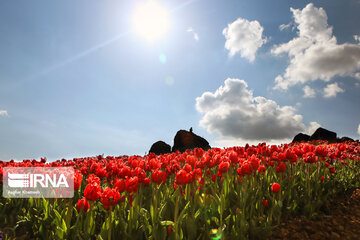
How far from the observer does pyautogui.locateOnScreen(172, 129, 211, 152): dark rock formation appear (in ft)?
104

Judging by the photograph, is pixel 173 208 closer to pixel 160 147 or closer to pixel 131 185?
pixel 131 185

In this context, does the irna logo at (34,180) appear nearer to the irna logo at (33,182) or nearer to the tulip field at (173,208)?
the irna logo at (33,182)

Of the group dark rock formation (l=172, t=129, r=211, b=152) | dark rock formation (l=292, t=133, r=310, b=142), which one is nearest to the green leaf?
dark rock formation (l=172, t=129, r=211, b=152)

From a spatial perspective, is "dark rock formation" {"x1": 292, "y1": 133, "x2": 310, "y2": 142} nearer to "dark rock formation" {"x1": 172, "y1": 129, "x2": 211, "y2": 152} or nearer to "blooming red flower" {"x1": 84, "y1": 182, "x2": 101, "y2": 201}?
"dark rock formation" {"x1": 172, "y1": 129, "x2": 211, "y2": 152}

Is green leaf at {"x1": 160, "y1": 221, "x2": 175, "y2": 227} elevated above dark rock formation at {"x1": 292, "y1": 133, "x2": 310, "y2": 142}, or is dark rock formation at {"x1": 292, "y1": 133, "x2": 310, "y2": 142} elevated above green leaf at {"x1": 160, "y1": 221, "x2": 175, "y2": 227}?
dark rock formation at {"x1": 292, "y1": 133, "x2": 310, "y2": 142}

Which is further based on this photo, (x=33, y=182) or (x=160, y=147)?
(x=160, y=147)

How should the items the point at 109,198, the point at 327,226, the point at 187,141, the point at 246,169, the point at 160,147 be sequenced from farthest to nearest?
the point at 160,147 < the point at 187,141 < the point at 327,226 < the point at 246,169 < the point at 109,198

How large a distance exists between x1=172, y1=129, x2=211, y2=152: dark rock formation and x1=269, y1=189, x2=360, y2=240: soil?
85.1 ft

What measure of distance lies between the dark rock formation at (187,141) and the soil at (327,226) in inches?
1021

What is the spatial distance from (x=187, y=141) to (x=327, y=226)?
27.4 meters

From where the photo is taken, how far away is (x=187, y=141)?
32000 millimetres

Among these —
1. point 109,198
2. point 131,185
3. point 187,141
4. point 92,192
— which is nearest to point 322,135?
point 187,141

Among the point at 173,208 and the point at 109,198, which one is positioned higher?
the point at 109,198

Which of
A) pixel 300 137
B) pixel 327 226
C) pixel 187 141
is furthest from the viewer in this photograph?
pixel 300 137
